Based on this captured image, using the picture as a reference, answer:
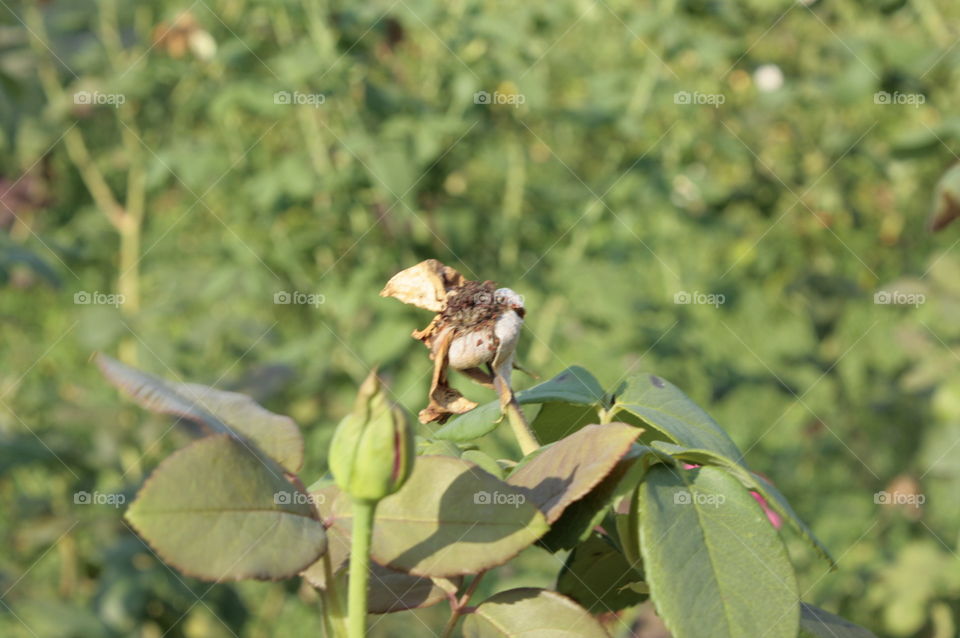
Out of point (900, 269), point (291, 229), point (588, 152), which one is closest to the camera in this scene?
point (291, 229)

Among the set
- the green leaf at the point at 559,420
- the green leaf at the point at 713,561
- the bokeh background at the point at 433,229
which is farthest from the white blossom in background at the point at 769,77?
the green leaf at the point at 713,561

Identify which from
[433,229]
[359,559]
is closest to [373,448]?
[359,559]

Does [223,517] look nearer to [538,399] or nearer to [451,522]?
[451,522]

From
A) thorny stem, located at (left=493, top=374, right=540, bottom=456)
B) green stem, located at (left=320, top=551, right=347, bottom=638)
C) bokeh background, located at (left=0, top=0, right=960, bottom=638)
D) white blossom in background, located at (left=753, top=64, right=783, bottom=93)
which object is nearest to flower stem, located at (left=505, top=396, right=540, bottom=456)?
thorny stem, located at (left=493, top=374, right=540, bottom=456)

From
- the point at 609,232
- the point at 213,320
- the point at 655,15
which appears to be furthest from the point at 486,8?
the point at 213,320

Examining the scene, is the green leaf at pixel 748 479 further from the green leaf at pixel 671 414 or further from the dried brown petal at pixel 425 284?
the dried brown petal at pixel 425 284

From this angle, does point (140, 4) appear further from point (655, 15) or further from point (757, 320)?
point (757, 320)
